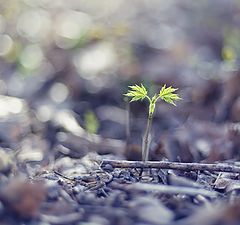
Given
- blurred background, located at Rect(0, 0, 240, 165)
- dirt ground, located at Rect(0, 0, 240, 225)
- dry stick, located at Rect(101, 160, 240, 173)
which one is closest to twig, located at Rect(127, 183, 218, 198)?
dirt ground, located at Rect(0, 0, 240, 225)

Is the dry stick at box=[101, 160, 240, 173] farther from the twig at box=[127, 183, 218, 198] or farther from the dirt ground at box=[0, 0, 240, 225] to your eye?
the twig at box=[127, 183, 218, 198]

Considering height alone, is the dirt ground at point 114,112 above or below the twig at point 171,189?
above

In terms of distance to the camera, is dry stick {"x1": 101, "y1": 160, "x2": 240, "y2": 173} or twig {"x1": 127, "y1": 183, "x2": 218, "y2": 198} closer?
twig {"x1": 127, "y1": 183, "x2": 218, "y2": 198}

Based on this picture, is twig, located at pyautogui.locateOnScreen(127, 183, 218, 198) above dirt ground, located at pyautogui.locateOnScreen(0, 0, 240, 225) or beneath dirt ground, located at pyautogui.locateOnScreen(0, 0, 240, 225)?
beneath

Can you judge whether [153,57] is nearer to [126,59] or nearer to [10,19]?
[126,59]

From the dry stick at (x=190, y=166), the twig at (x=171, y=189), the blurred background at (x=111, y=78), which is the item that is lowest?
the twig at (x=171, y=189)

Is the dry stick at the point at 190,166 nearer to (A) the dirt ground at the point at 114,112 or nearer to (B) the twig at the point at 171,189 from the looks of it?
(A) the dirt ground at the point at 114,112

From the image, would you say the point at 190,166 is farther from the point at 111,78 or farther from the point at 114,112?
the point at 111,78

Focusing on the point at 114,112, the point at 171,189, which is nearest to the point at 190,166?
the point at 171,189

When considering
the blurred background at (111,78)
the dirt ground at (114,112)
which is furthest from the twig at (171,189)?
the blurred background at (111,78)
